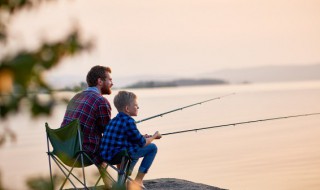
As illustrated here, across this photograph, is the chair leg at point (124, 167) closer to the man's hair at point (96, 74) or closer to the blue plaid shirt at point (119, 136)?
the blue plaid shirt at point (119, 136)

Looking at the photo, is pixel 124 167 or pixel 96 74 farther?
pixel 96 74

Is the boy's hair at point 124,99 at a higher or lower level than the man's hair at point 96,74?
lower

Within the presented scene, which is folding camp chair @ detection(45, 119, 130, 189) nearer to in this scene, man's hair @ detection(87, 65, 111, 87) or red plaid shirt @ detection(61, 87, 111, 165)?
red plaid shirt @ detection(61, 87, 111, 165)

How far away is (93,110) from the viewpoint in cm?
459

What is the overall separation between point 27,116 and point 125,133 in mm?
3305

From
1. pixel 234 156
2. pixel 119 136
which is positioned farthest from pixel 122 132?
pixel 234 156

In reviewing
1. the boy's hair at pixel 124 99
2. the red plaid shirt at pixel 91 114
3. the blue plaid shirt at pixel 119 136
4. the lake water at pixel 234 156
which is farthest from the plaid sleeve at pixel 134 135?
the lake water at pixel 234 156

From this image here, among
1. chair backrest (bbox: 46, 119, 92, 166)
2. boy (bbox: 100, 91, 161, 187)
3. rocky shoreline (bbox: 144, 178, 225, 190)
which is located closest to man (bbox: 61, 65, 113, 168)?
boy (bbox: 100, 91, 161, 187)

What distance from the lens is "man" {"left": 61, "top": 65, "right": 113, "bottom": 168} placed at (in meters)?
4.59

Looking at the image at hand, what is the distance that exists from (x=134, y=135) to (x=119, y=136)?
9 centimetres

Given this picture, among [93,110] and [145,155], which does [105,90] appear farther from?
[145,155]

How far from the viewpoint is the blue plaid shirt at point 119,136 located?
445 centimetres

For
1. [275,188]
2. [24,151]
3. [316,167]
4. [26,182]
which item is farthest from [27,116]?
[24,151]

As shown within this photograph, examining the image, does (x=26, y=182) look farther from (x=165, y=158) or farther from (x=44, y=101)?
(x=165, y=158)
